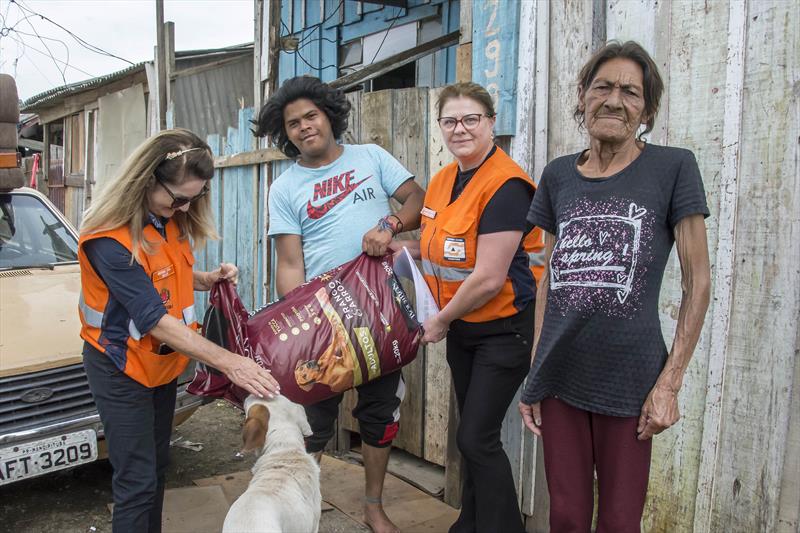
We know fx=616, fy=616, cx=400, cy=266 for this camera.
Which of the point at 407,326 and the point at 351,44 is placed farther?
the point at 351,44

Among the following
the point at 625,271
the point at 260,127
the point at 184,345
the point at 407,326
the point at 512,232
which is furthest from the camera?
the point at 260,127

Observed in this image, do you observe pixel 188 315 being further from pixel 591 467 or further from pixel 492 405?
pixel 591 467

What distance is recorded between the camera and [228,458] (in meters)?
4.80

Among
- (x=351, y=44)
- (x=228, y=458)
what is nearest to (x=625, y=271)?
(x=228, y=458)

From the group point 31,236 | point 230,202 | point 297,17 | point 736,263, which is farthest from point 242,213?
point 297,17

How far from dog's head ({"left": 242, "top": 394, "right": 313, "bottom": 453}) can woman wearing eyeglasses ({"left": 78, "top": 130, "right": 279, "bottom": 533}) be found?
2.4 inches

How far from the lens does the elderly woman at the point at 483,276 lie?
8.57 feet

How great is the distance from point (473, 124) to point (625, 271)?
3.58 ft

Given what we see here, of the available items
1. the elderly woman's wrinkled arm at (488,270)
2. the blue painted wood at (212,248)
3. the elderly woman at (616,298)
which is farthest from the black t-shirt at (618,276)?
the blue painted wood at (212,248)

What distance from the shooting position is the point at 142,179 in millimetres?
2463

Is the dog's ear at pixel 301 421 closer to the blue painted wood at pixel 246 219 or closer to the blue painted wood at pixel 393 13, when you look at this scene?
the blue painted wood at pixel 246 219

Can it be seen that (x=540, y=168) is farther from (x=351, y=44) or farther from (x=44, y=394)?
(x=351, y=44)

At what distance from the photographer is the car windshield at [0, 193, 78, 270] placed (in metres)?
4.73

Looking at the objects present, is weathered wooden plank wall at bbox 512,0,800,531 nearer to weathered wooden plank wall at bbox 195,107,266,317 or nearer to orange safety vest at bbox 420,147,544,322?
orange safety vest at bbox 420,147,544,322
